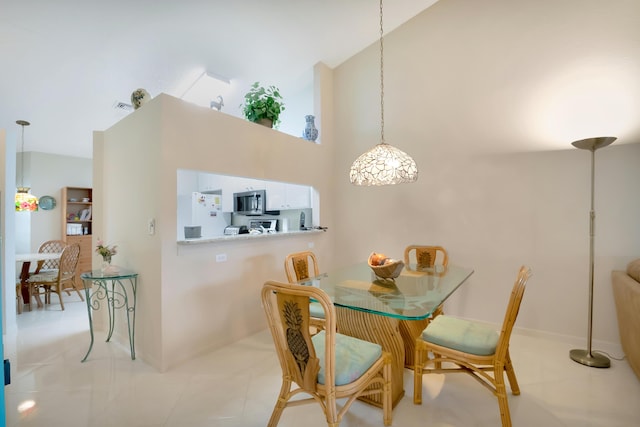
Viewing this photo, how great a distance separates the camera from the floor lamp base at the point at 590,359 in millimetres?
2320

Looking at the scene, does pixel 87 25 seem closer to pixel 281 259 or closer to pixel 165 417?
pixel 281 259

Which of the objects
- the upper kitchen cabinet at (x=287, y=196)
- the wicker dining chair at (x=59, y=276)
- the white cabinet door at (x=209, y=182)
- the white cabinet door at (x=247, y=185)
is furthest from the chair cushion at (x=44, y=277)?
the upper kitchen cabinet at (x=287, y=196)

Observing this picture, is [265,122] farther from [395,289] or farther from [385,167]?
[395,289]

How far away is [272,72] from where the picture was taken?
393 cm

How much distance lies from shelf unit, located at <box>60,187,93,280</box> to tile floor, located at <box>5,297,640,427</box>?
3.25m

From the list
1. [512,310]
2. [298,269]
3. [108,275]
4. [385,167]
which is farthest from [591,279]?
[108,275]

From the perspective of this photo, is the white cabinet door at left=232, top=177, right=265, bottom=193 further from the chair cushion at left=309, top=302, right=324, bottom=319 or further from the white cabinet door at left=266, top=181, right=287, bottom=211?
the chair cushion at left=309, top=302, right=324, bottom=319

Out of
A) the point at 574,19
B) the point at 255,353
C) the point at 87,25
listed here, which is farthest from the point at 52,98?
the point at 574,19

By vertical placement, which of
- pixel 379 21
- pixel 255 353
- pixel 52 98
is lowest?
pixel 255 353

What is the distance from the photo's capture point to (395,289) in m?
1.95

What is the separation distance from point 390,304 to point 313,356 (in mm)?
540

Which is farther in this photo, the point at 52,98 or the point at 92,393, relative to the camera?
the point at 52,98

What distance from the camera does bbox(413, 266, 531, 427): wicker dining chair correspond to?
1.60 meters

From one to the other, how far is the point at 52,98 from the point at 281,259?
3241 mm
